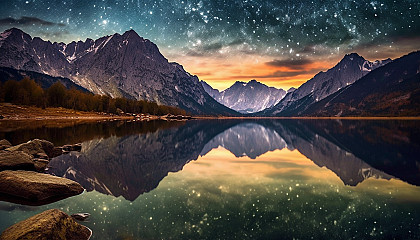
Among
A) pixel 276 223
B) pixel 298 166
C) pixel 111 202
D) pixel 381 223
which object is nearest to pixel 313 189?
pixel 381 223

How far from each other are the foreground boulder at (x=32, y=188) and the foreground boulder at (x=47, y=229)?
21.7 feet

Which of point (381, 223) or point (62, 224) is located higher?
point (62, 224)

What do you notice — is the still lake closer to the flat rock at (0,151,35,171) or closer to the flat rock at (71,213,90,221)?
the flat rock at (71,213,90,221)

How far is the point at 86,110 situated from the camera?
198625mm

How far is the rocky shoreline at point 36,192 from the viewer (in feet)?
34.3

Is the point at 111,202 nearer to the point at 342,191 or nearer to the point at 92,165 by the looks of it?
the point at 92,165

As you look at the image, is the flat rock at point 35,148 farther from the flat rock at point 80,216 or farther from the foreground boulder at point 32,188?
the flat rock at point 80,216

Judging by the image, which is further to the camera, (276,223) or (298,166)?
(298,166)

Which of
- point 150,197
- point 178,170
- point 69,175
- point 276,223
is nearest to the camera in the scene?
point 276,223

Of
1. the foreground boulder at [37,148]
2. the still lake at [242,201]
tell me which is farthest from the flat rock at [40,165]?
the foreground boulder at [37,148]

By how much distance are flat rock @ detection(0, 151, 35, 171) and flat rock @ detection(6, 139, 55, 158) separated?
17.0 feet

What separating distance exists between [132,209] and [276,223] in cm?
894

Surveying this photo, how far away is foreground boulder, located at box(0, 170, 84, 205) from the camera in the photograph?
56.3ft

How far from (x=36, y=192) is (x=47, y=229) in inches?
335
